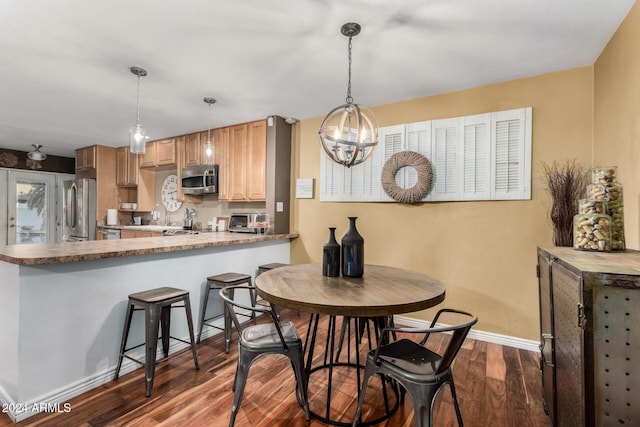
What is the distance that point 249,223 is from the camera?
3.88 metres

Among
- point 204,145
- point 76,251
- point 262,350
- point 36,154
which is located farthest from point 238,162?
point 36,154

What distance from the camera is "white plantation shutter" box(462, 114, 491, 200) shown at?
9.30 feet

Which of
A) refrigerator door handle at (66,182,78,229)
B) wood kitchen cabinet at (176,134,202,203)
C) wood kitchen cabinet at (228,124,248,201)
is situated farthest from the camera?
refrigerator door handle at (66,182,78,229)

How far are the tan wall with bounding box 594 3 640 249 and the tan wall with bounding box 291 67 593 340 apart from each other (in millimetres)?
253

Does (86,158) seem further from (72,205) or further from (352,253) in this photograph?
(352,253)

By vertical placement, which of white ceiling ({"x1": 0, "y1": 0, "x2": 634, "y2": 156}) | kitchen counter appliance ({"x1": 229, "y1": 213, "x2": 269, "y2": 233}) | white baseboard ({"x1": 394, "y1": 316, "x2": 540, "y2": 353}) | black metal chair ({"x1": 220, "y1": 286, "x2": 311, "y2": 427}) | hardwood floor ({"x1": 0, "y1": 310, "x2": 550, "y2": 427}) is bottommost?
hardwood floor ({"x1": 0, "y1": 310, "x2": 550, "y2": 427})

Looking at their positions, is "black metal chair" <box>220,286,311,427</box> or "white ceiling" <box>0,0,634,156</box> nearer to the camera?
"black metal chair" <box>220,286,311,427</box>

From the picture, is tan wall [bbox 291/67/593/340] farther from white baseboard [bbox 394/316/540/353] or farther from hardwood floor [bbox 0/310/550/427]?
hardwood floor [bbox 0/310/550/427]

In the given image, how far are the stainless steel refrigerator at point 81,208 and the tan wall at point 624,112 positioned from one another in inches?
266

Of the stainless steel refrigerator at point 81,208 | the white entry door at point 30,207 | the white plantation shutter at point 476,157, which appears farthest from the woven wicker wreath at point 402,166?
the white entry door at point 30,207

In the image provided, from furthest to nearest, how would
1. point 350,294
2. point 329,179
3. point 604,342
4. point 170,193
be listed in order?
1. point 170,193
2. point 329,179
3. point 350,294
4. point 604,342

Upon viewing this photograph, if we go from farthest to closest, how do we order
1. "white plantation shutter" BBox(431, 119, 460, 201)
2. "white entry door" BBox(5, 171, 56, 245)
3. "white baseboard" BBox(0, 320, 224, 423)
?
"white entry door" BBox(5, 171, 56, 245)
"white plantation shutter" BBox(431, 119, 460, 201)
"white baseboard" BBox(0, 320, 224, 423)

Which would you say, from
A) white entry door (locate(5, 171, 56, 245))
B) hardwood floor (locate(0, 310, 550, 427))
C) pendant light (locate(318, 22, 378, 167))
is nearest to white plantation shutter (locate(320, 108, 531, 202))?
pendant light (locate(318, 22, 378, 167))

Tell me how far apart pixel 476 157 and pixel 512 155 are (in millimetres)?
283
